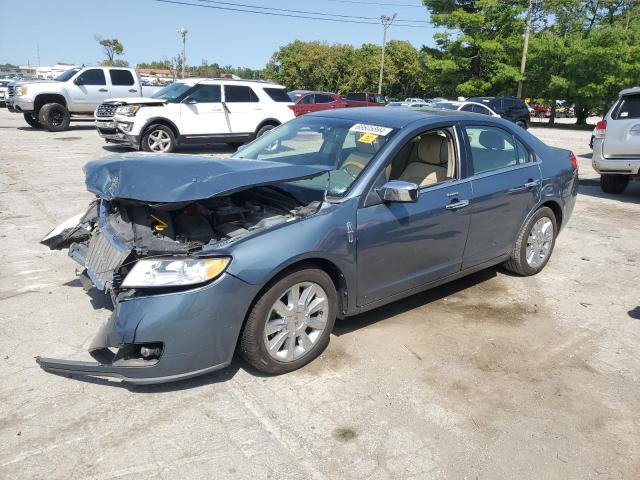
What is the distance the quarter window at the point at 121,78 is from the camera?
59.4 ft

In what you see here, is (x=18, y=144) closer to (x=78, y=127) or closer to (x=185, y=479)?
(x=78, y=127)

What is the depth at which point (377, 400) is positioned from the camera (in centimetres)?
329

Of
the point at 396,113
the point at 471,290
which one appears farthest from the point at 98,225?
the point at 471,290

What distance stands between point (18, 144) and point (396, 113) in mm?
13132

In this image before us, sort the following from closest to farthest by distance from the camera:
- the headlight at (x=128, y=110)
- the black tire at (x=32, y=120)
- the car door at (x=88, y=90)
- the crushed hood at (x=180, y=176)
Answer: the crushed hood at (x=180, y=176), the headlight at (x=128, y=110), the car door at (x=88, y=90), the black tire at (x=32, y=120)

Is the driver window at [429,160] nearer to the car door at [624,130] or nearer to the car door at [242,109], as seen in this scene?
the car door at [624,130]

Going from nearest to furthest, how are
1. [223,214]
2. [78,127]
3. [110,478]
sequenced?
[110,478]
[223,214]
[78,127]

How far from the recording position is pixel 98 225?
13.5 feet

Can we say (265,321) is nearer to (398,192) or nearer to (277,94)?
(398,192)

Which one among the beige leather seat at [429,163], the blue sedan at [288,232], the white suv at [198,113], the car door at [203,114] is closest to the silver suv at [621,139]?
the blue sedan at [288,232]

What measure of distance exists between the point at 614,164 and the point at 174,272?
8490 millimetres

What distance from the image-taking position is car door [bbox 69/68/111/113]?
17.6 m

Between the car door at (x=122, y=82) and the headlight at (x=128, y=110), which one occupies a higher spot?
the car door at (x=122, y=82)

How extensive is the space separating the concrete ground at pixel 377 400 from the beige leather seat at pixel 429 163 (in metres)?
1.10
